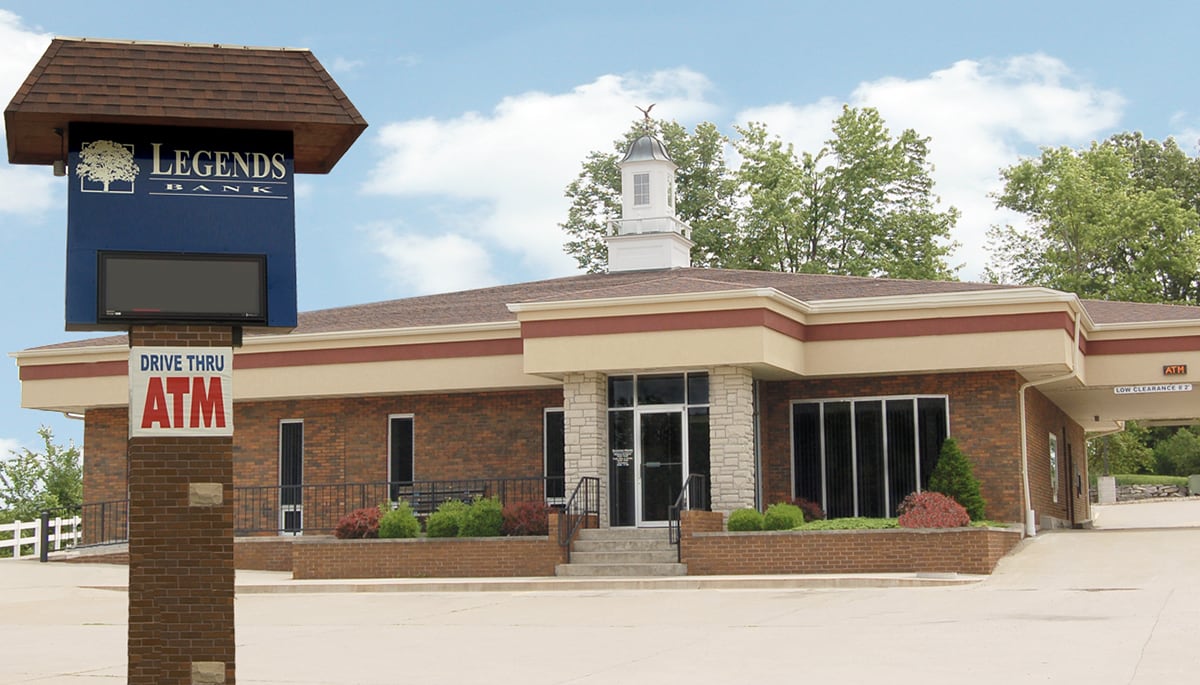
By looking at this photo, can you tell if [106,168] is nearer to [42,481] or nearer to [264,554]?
[264,554]

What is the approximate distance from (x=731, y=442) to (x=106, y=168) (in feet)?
49.8

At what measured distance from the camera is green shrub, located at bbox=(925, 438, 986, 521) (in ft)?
82.1

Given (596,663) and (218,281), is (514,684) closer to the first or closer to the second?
(596,663)

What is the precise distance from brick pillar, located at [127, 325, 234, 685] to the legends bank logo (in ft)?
3.81

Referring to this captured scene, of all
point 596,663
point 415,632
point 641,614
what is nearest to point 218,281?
point 596,663

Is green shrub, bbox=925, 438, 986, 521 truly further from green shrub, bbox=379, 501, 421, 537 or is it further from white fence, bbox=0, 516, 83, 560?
white fence, bbox=0, 516, 83, 560

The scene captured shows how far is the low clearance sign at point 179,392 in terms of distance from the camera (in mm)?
11141

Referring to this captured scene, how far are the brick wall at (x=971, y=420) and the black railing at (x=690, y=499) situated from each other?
1.75 meters

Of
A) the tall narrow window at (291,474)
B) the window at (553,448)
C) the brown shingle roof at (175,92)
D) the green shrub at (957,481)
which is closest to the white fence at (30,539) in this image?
the tall narrow window at (291,474)

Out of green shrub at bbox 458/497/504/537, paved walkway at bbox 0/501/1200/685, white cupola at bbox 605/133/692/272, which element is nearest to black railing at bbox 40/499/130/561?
paved walkway at bbox 0/501/1200/685

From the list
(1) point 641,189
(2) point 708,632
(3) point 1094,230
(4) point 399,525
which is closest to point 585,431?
(4) point 399,525

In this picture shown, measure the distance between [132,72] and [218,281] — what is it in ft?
5.80

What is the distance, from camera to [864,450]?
26969 mm

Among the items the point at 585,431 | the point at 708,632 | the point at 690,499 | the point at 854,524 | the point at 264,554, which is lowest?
the point at 708,632
